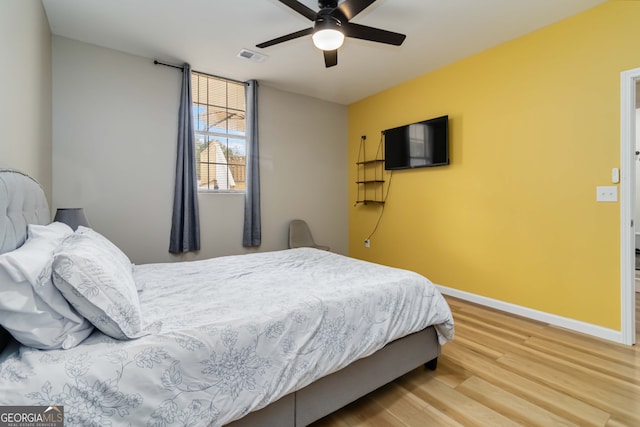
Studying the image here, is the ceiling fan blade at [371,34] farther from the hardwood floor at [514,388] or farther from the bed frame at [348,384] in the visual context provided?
the hardwood floor at [514,388]

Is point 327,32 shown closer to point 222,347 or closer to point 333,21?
point 333,21

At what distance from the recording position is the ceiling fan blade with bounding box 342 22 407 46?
220 cm

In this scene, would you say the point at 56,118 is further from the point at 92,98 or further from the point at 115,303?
the point at 115,303

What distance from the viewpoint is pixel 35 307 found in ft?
3.15

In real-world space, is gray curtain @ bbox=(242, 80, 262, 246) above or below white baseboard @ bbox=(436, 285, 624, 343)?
above

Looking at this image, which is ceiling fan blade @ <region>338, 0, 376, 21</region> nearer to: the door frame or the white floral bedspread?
the white floral bedspread

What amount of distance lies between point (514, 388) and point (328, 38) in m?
2.67

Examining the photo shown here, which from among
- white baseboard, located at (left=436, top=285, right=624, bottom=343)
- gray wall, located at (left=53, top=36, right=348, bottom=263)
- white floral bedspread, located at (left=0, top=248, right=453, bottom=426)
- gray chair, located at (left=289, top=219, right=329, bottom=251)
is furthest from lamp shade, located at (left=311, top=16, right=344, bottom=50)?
white baseboard, located at (left=436, top=285, right=624, bottom=343)

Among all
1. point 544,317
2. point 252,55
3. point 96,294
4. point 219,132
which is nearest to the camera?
point 96,294

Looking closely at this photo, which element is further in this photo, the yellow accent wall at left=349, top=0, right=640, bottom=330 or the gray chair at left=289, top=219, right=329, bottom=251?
the gray chair at left=289, top=219, right=329, bottom=251

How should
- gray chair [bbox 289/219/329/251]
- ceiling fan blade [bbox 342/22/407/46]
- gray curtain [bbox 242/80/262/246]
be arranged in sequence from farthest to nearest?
gray chair [bbox 289/219/329/251] → gray curtain [bbox 242/80/262/246] → ceiling fan blade [bbox 342/22/407/46]

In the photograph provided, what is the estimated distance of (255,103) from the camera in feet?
13.0

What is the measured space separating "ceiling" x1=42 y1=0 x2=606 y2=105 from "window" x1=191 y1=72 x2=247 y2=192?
23cm

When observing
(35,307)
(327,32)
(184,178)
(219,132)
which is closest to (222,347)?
(35,307)
